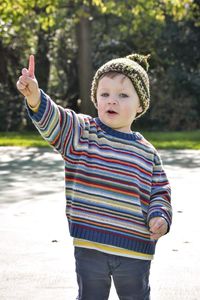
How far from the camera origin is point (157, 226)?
3.16 metres

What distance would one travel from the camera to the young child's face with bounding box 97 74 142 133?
10.7 ft

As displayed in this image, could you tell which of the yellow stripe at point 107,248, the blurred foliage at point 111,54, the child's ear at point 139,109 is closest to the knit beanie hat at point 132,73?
the child's ear at point 139,109

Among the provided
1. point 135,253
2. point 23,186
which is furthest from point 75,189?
point 23,186

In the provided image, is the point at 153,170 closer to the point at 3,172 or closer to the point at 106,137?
the point at 106,137

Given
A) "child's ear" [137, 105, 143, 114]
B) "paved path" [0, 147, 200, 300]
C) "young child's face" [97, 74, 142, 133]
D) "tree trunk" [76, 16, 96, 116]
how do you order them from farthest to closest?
1. "tree trunk" [76, 16, 96, 116]
2. "paved path" [0, 147, 200, 300]
3. "child's ear" [137, 105, 143, 114]
4. "young child's face" [97, 74, 142, 133]

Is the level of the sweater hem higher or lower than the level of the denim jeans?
higher

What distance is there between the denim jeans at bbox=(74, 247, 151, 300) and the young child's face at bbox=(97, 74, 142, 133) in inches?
22.1

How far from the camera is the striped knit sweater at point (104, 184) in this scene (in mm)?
3174

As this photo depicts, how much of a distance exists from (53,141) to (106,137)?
0.23m

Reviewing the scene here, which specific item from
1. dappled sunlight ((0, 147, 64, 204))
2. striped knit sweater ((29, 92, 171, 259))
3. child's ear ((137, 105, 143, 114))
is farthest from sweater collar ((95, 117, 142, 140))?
dappled sunlight ((0, 147, 64, 204))

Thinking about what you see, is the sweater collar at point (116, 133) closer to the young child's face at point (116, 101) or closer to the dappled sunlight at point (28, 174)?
the young child's face at point (116, 101)

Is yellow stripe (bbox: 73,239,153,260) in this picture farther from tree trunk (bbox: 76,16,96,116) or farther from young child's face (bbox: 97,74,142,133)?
tree trunk (bbox: 76,16,96,116)

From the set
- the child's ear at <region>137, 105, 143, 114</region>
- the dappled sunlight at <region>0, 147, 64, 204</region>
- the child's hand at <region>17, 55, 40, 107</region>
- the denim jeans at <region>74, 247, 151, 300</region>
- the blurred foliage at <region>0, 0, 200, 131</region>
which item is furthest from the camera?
the blurred foliage at <region>0, 0, 200, 131</region>

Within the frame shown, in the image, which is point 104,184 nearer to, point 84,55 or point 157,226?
point 157,226
